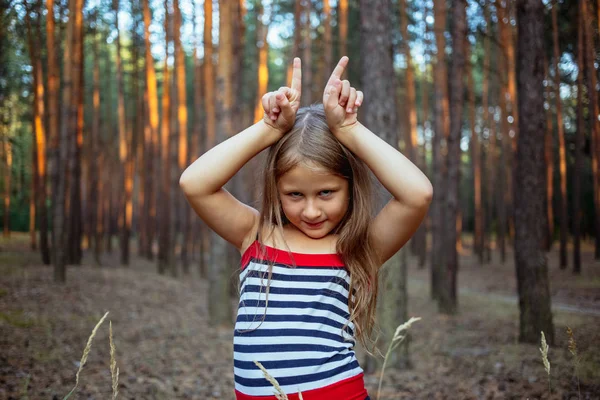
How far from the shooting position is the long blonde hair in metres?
1.84

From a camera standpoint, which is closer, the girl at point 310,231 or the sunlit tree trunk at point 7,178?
the girl at point 310,231

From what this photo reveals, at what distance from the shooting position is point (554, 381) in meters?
4.93

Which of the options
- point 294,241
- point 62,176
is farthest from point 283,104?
point 62,176

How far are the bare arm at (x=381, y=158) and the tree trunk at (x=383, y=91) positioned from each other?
4180 millimetres

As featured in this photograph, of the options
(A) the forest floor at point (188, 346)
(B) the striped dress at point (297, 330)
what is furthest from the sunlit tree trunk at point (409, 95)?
(B) the striped dress at point (297, 330)

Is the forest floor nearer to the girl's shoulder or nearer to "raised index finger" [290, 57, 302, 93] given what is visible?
the girl's shoulder

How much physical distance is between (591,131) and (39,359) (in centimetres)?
592

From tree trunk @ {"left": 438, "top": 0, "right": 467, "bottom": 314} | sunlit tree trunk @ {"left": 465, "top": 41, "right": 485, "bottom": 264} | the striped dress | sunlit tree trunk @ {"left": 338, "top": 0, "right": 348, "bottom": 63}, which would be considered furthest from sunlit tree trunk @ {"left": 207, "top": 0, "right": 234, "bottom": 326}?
sunlit tree trunk @ {"left": 465, "top": 41, "right": 485, "bottom": 264}

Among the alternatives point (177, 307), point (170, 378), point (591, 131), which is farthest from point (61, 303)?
point (591, 131)

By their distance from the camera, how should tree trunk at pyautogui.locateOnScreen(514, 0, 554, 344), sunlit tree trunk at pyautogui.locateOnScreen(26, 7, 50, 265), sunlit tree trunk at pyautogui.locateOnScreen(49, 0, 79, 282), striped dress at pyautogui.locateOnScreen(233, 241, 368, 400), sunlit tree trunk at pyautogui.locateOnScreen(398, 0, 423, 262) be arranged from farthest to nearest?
sunlit tree trunk at pyautogui.locateOnScreen(398, 0, 423, 262) < sunlit tree trunk at pyautogui.locateOnScreen(26, 7, 50, 265) < sunlit tree trunk at pyautogui.locateOnScreen(49, 0, 79, 282) < tree trunk at pyautogui.locateOnScreen(514, 0, 554, 344) < striped dress at pyautogui.locateOnScreen(233, 241, 368, 400)

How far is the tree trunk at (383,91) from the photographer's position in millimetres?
5988

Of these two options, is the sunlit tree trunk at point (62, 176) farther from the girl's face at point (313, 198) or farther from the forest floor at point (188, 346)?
the girl's face at point (313, 198)

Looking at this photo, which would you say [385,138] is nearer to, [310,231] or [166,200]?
[310,231]

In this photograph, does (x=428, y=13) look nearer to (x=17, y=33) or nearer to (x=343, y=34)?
(x=343, y=34)
